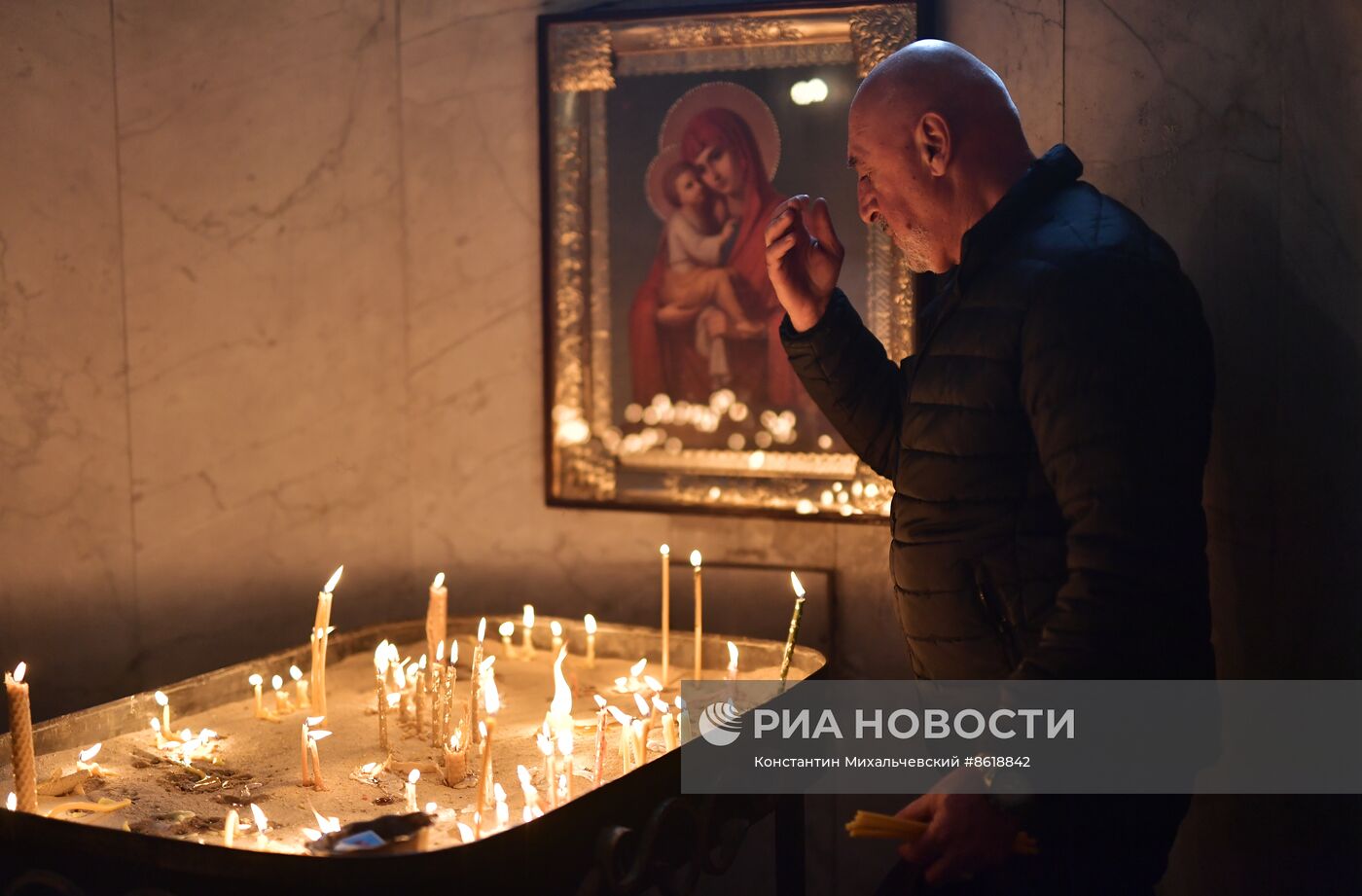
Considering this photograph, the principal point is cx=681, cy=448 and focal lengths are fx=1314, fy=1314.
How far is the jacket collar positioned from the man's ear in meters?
0.12

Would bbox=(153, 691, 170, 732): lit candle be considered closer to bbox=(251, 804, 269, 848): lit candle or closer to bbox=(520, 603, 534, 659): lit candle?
bbox=(251, 804, 269, 848): lit candle

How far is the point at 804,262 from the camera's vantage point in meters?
2.65

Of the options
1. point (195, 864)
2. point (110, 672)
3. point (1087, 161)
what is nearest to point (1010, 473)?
point (1087, 161)

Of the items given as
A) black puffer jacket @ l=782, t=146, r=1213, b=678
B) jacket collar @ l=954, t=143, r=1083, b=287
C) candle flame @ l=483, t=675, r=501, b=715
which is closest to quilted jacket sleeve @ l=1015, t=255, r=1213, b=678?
black puffer jacket @ l=782, t=146, r=1213, b=678

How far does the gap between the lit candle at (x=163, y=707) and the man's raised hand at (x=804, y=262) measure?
4.98 feet

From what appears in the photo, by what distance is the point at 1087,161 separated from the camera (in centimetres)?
298

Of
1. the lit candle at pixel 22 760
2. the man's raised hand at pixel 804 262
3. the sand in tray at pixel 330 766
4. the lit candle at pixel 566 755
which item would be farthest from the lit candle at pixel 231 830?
the man's raised hand at pixel 804 262

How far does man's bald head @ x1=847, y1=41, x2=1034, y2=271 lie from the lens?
2.27 m

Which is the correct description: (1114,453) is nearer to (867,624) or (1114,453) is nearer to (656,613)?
(867,624)

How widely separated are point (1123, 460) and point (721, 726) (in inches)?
39.7

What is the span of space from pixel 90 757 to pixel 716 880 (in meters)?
1.77

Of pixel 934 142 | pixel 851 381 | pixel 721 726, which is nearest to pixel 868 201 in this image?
pixel 934 142

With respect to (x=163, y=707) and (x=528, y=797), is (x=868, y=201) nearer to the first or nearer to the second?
(x=528, y=797)

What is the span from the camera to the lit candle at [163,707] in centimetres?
270
